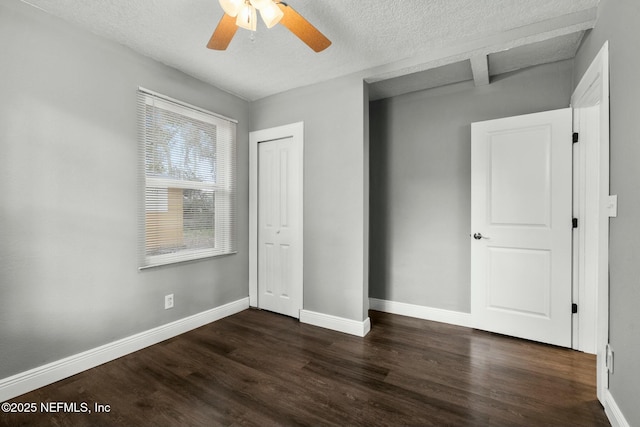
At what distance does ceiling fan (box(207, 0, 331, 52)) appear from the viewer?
152 centimetres

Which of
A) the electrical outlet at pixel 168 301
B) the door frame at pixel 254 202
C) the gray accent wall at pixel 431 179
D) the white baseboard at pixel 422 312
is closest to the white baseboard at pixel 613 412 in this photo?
the white baseboard at pixel 422 312

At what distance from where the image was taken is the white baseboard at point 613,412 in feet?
4.77

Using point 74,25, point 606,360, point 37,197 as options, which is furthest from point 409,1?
point 37,197

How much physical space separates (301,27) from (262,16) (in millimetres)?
229

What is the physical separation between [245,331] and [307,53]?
2.64m

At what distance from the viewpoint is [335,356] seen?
2.33 m

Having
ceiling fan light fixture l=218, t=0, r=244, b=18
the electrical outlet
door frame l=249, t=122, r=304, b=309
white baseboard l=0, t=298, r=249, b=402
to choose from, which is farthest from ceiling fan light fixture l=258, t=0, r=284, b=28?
white baseboard l=0, t=298, r=249, b=402

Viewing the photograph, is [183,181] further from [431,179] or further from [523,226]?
[523,226]

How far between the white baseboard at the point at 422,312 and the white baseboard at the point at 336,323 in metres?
0.57

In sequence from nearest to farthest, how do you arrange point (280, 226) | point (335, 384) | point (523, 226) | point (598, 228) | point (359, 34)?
point (335, 384) → point (598, 228) → point (359, 34) → point (523, 226) → point (280, 226)

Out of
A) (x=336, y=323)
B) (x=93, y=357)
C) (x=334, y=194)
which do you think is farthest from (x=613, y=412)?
(x=93, y=357)

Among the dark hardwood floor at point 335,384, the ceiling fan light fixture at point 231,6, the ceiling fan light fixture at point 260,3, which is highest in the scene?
the ceiling fan light fixture at point 260,3

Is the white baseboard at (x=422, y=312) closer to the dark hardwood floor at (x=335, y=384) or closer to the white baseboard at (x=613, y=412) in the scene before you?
the dark hardwood floor at (x=335, y=384)

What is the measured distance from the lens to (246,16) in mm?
1563
